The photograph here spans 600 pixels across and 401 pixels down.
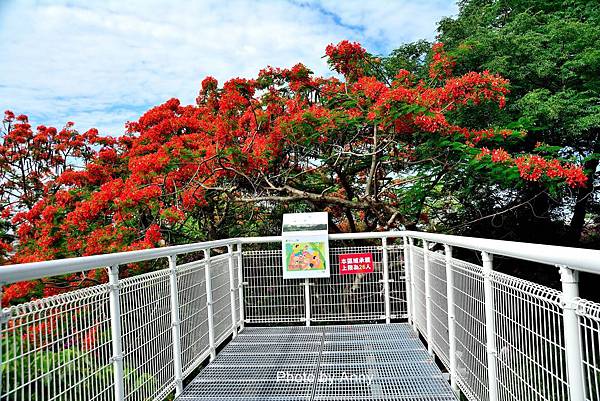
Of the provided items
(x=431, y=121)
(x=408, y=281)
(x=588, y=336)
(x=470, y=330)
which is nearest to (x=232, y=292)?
(x=408, y=281)

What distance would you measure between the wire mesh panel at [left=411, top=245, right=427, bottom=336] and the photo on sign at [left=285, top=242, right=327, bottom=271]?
3.79 ft

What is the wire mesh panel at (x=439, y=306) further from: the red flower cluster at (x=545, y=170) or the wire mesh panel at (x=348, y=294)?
the red flower cluster at (x=545, y=170)

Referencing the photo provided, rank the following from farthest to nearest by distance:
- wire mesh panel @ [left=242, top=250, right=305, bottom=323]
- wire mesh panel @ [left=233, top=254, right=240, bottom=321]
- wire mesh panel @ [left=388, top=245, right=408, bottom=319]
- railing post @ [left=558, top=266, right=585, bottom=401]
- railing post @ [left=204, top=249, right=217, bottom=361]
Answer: wire mesh panel @ [left=242, top=250, right=305, bottom=323]
wire mesh panel @ [left=388, top=245, right=408, bottom=319]
wire mesh panel @ [left=233, top=254, right=240, bottom=321]
railing post @ [left=204, top=249, right=217, bottom=361]
railing post @ [left=558, top=266, right=585, bottom=401]

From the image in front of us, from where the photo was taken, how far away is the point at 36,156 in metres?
10.8

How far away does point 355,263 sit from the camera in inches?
234

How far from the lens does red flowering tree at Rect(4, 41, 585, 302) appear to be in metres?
6.41

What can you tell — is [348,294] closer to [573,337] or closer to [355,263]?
[355,263]

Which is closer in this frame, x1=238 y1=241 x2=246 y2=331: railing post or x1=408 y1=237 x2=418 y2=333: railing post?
x1=408 y1=237 x2=418 y2=333: railing post

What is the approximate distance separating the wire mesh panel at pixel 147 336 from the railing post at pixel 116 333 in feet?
0.38

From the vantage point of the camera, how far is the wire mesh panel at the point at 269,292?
6.12 metres

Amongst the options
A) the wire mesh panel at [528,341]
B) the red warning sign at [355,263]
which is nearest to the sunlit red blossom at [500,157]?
the red warning sign at [355,263]

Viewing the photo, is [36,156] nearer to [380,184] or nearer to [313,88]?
[313,88]

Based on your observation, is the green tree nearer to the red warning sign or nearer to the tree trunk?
the tree trunk

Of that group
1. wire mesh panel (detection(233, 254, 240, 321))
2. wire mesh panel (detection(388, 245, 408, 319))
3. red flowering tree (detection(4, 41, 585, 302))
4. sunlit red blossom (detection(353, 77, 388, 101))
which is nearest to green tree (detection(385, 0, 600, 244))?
red flowering tree (detection(4, 41, 585, 302))
